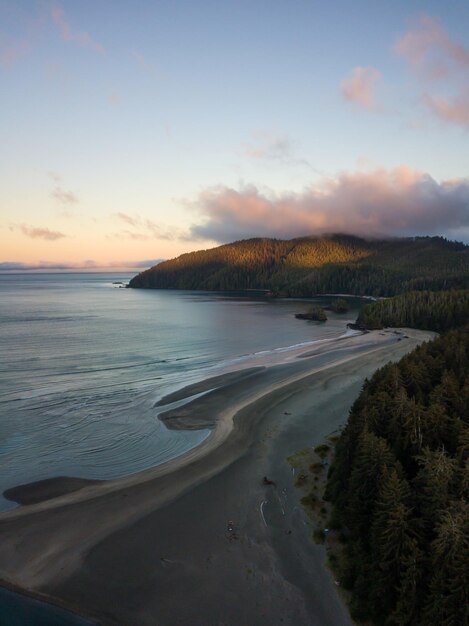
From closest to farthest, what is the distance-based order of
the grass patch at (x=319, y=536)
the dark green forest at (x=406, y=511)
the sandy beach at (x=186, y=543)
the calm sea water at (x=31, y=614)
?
1. the dark green forest at (x=406, y=511)
2. the calm sea water at (x=31, y=614)
3. the sandy beach at (x=186, y=543)
4. the grass patch at (x=319, y=536)

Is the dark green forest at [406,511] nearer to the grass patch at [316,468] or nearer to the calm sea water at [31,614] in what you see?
the grass patch at [316,468]

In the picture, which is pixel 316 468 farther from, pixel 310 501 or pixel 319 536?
pixel 319 536

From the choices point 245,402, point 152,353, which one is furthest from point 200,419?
point 152,353

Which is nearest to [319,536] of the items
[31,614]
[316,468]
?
[316,468]

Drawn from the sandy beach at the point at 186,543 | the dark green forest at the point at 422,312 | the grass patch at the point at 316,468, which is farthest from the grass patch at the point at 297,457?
the dark green forest at the point at 422,312

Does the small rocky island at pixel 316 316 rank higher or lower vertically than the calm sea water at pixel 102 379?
higher

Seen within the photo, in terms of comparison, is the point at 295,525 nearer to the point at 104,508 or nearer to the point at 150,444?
the point at 104,508
